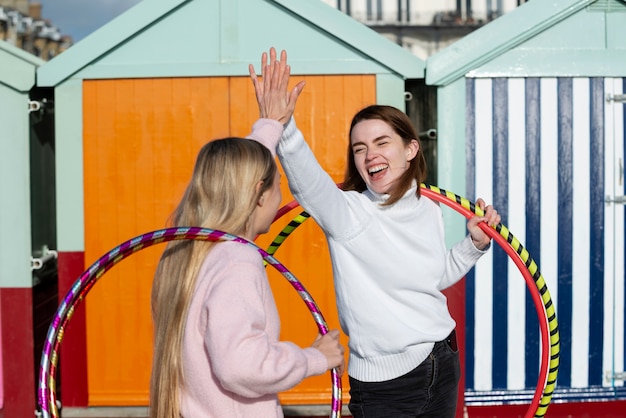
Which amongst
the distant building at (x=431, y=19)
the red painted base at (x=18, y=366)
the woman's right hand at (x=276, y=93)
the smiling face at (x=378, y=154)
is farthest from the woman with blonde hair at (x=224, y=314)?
the distant building at (x=431, y=19)

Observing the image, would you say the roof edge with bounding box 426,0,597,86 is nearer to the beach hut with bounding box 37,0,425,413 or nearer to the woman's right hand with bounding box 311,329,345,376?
the beach hut with bounding box 37,0,425,413

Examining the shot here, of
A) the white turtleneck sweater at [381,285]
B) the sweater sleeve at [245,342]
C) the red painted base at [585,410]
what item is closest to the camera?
the sweater sleeve at [245,342]

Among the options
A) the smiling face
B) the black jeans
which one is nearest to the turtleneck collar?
the smiling face

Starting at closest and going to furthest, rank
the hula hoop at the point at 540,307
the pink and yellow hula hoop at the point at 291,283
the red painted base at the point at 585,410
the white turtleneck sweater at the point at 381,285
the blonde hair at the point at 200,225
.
Result: the blonde hair at the point at 200,225, the pink and yellow hula hoop at the point at 291,283, the white turtleneck sweater at the point at 381,285, the hula hoop at the point at 540,307, the red painted base at the point at 585,410

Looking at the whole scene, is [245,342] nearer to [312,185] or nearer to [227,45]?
[312,185]

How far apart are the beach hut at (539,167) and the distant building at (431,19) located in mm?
17102

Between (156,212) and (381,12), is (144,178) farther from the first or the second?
(381,12)

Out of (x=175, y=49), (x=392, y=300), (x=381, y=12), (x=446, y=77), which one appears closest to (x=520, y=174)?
(x=446, y=77)

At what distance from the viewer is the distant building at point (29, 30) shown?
30266 mm

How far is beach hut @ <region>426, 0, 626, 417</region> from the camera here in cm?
601

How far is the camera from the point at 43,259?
6.23 meters

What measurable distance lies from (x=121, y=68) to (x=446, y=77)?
2230mm

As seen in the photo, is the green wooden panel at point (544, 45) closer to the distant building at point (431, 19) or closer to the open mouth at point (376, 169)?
the open mouth at point (376, 169)

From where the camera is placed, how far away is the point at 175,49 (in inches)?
238
